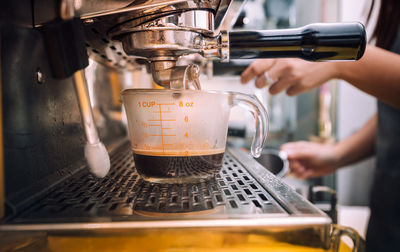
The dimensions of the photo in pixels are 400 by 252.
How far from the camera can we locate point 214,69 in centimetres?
54

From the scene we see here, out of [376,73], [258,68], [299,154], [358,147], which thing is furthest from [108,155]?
[358,147]

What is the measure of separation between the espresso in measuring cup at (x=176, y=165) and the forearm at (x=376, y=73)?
0.29 meters

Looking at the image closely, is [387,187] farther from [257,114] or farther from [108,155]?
[108,155]

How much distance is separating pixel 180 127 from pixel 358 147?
766 mm

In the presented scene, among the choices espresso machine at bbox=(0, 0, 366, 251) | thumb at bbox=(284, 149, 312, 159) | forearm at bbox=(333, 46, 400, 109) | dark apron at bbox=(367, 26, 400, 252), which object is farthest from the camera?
thumb at bbox=(284, 149, 312, 159)

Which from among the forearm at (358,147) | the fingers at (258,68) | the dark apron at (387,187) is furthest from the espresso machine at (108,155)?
the forearm at (358,147)

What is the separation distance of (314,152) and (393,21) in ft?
1.27

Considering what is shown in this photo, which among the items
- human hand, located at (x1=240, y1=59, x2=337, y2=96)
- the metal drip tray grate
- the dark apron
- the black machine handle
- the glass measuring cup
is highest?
the black machine handle

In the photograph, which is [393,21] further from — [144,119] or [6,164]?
[6,164]

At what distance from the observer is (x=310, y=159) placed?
0.88 metres

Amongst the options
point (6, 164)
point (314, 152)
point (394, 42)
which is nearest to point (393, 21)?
point (394, 42)

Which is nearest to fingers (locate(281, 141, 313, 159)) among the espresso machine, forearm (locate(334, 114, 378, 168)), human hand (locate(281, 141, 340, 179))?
human hand (locate(281, 141, 340, 179))

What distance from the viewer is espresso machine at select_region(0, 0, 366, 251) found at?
23 centimetres

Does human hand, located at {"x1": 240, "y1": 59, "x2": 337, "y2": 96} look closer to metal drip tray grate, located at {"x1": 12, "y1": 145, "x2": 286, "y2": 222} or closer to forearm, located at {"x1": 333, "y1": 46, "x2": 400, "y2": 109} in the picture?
forearm, located at {"x1": 333, "y1": 46, "x2": 400, "y2": 109}
